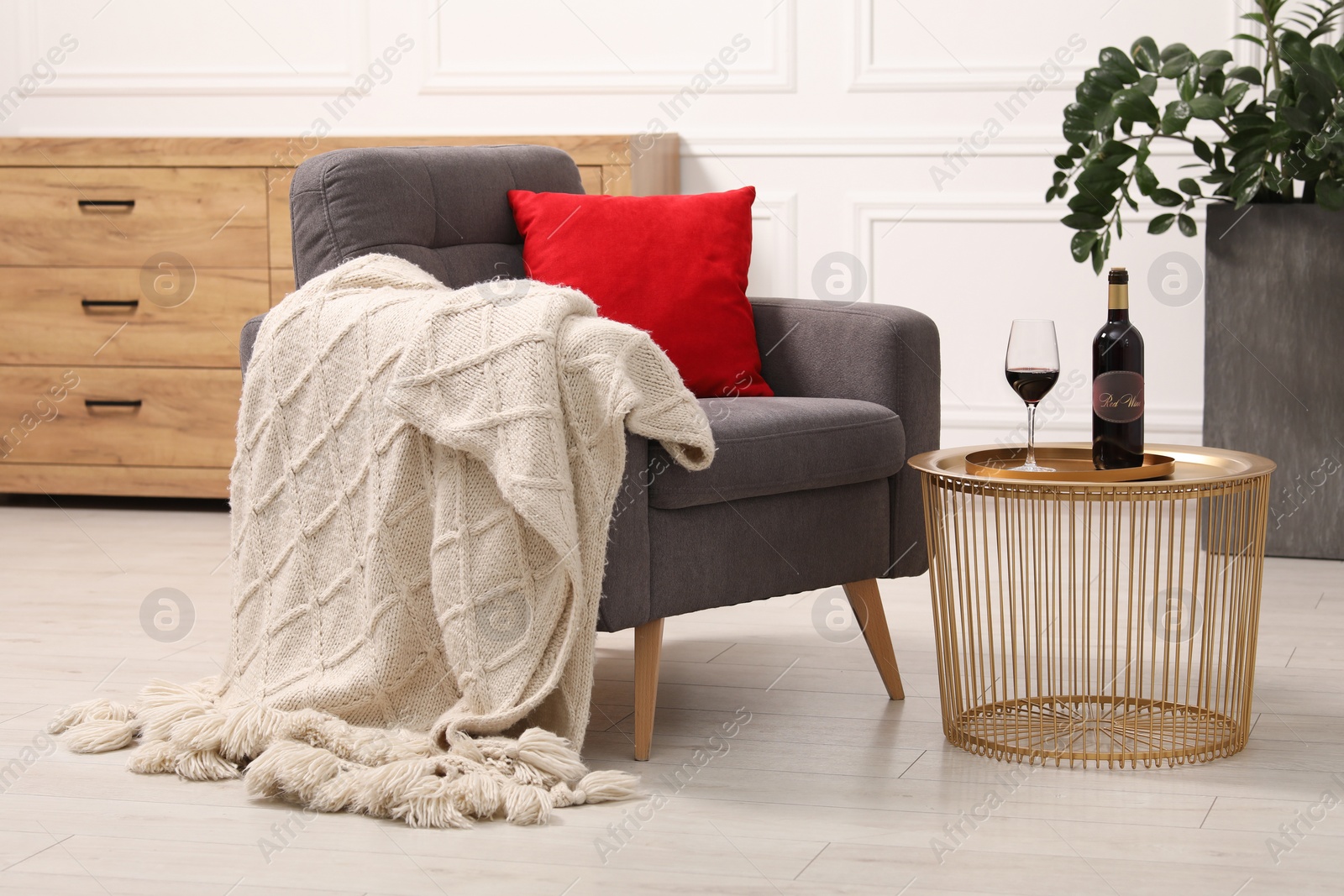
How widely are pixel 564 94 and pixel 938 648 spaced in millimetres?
2441

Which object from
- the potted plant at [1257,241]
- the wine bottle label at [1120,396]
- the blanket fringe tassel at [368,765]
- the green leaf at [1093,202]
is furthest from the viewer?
the green leaf at [1093,202]

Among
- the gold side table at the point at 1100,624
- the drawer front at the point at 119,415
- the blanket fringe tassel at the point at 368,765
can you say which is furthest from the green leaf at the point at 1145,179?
the drawer front at the point at 119,415

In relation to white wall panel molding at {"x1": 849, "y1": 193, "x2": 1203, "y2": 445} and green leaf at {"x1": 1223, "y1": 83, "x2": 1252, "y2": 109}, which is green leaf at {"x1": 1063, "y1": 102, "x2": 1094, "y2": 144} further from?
white wall panel molding at {"x1": 849, "y1": 193, "x2": 1203, "y2": 445}

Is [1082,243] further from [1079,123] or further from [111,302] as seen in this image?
[111,302]

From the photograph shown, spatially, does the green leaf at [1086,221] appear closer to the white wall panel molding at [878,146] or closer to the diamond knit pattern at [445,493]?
the white wall panel molding at [878,146]

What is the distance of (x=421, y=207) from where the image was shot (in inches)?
91.2

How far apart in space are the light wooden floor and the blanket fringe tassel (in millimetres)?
26

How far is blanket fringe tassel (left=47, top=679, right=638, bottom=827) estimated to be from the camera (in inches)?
68.8

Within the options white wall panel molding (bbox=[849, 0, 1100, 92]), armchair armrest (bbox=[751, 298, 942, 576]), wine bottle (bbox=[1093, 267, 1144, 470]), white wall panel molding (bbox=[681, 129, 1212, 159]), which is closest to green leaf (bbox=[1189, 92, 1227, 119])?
white wall panel molding (bbox=[681, 129, 1212, 159])

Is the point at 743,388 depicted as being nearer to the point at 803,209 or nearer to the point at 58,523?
the point at 803,209

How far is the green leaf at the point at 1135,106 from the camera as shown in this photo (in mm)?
2984

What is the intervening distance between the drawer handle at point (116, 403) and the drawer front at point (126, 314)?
94mm

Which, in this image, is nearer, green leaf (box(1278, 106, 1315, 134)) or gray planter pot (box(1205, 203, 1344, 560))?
green leaf (box(1278, 106, 1315, 134))

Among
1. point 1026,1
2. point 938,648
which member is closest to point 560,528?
point 938,648
